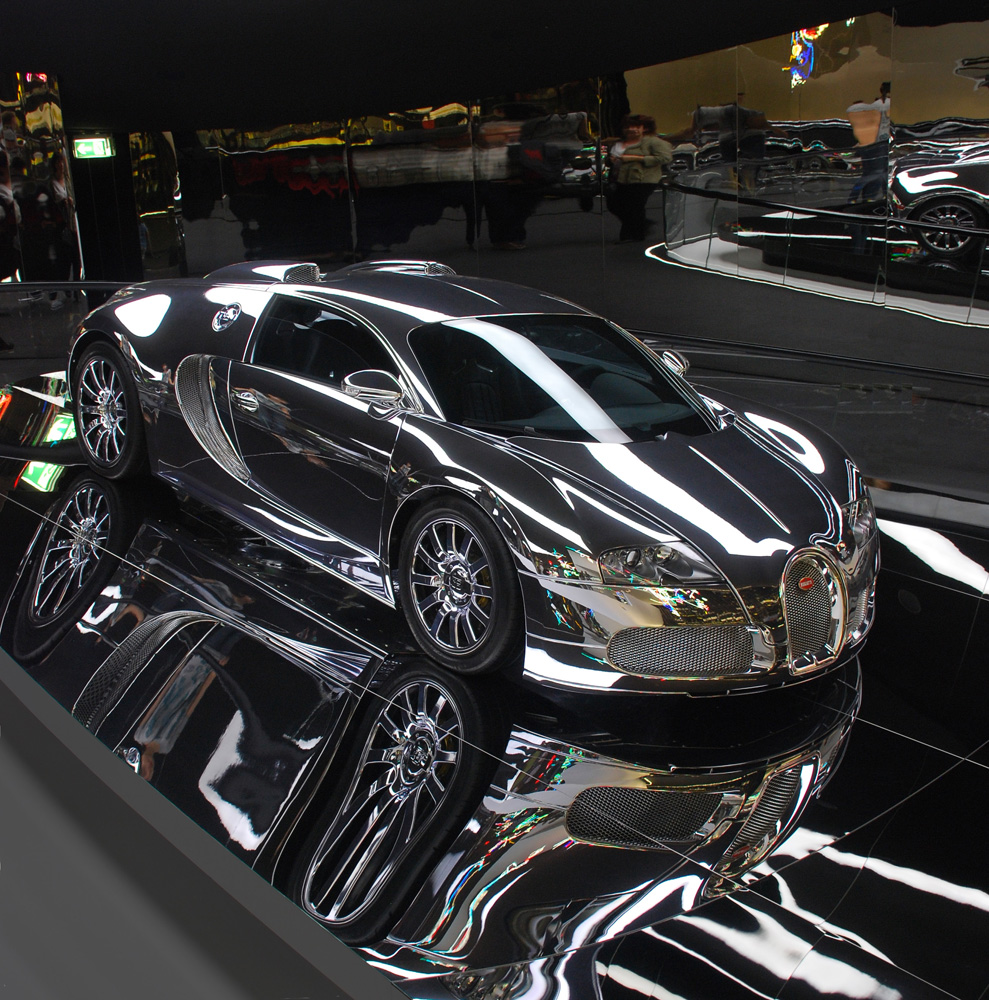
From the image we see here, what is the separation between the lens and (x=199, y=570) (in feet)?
13.4

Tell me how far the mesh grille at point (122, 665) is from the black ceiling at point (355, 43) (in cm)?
681

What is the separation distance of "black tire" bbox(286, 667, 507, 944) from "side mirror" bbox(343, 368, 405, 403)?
100cm

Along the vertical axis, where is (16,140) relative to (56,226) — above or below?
above

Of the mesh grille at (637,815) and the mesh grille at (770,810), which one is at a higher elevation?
the mesh grille at (637,815)

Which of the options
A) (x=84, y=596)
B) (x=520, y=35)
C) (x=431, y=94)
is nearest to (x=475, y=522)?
(x=84, y=596)

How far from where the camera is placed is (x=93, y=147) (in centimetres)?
1652

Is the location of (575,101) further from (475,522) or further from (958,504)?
(475,522)

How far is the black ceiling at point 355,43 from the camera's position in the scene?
862 centimetres

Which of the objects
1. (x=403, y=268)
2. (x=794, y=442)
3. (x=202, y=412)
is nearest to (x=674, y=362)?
(x=794, y=442)

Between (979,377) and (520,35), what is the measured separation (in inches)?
219

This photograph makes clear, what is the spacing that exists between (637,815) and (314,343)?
2.28 metres

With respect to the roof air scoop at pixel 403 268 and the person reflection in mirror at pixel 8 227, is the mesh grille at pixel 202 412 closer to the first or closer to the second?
the roof air scoop at pixel 403 268

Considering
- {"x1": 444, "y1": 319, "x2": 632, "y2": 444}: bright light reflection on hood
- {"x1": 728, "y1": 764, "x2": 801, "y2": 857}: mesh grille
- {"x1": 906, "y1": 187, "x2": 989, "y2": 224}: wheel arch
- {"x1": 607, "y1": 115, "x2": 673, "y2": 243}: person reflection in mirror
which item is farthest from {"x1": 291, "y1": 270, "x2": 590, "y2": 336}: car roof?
{"x1": 607, "y1": 115, "x2": 673, "y2": 243}: person reflection in mirror

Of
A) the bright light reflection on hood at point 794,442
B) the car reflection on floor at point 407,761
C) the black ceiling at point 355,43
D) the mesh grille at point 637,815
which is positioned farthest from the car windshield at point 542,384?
the black ceiling at point 355,43
